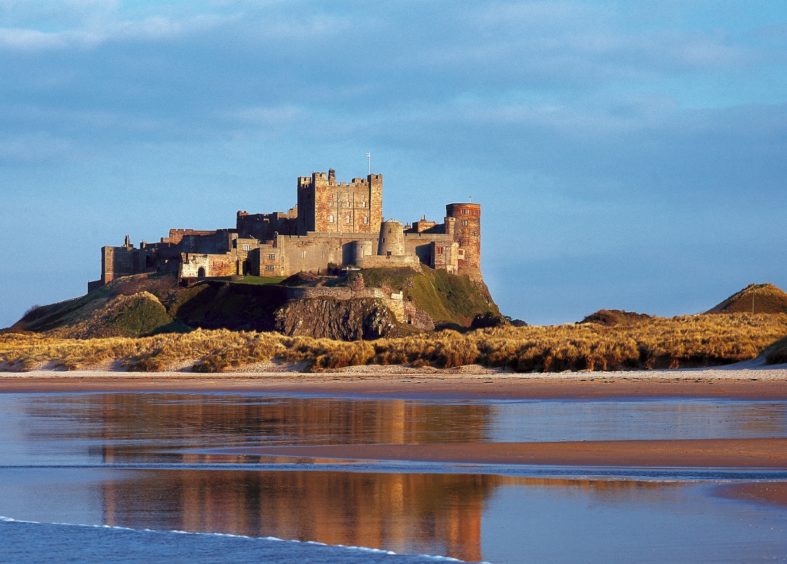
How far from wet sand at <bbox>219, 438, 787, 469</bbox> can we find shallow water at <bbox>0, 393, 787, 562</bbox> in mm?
619

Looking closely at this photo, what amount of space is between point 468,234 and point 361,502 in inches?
3202

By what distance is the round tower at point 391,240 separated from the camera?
83.3 m

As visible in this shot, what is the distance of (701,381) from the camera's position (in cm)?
2602

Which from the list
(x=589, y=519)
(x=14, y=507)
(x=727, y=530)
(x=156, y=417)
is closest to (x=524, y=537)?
(x=589, y=519)

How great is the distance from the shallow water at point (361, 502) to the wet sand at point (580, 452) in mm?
619

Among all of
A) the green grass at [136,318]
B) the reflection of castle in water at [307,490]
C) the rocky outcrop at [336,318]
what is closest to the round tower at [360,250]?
the rocky outcrop at [336,318]

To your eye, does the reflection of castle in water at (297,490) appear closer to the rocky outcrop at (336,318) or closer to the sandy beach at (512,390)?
the sandy beach at (512,390)

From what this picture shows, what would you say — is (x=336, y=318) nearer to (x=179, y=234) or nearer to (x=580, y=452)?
(x=179, y=234)

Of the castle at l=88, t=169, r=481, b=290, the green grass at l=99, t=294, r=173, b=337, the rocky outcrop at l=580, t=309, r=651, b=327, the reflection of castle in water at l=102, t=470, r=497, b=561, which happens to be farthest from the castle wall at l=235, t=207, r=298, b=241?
the reflection of castle in water at l=102, t=470, r=497, b=561

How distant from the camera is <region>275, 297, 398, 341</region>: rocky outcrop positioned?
6538 cm

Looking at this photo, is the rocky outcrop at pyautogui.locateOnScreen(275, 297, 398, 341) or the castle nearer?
the rocky outcrop at pyautogui.locateOnScreen(275, 297, 398, 341)

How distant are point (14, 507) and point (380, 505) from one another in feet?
9.48

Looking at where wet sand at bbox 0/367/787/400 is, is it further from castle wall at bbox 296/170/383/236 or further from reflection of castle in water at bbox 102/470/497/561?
castle wall at bbox 296/170/383/236

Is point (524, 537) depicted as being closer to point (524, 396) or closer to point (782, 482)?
point (782, 482)
